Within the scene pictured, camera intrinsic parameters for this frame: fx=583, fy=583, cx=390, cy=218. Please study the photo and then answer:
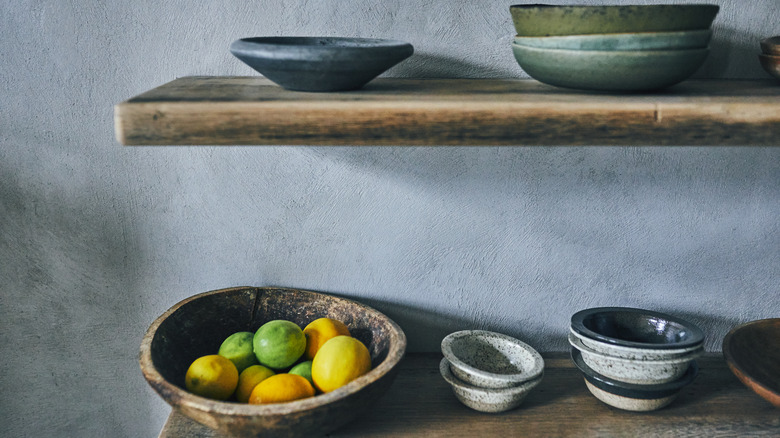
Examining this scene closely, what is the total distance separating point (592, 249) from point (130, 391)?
0.89 meters

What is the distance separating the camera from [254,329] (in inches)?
39.8

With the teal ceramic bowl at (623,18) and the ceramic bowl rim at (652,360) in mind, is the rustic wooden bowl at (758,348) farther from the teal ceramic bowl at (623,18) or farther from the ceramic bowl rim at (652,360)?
the teal ceramic bowl at (623,18)

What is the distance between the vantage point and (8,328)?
3.42 ft

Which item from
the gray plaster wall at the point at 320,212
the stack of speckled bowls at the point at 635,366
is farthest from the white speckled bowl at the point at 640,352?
the gray plaster wall at the point at 320,212

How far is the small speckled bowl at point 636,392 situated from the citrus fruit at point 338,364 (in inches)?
13.8

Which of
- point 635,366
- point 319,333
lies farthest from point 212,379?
point 635,366

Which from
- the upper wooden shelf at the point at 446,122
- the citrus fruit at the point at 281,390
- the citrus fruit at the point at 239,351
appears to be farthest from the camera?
the citrus fruit at the point at 239,351

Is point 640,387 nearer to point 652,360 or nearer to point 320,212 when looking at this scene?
point 652,360

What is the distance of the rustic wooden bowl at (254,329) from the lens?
71 cm

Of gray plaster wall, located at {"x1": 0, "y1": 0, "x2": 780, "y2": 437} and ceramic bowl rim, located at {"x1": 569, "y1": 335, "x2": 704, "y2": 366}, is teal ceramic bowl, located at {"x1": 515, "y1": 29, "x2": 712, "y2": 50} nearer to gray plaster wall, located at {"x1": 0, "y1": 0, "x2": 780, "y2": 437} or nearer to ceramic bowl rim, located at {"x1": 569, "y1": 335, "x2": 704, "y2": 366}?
gray plaster wall, located at {"x1": 0, "y1": 0, "x2": 780, "y2": 437}

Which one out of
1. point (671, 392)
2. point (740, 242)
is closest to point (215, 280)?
point (671, 392)

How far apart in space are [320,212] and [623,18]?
560mm

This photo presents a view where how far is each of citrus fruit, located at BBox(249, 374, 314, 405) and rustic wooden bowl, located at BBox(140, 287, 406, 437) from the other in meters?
0.05

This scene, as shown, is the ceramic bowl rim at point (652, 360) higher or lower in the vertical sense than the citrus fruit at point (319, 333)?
lower
